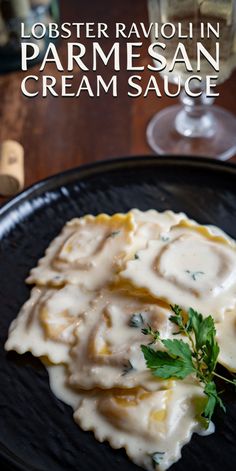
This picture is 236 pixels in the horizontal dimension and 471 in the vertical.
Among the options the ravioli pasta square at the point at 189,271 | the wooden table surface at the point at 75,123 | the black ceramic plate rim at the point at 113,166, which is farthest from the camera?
the wooden table surface at the point at 75,123

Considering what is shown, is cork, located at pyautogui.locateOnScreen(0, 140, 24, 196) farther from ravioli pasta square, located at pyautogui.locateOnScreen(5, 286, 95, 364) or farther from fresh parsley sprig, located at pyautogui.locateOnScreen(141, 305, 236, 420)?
fresh parsley sprig, located at pyautogui.locateOnScreen(141, 305, 236, 420)

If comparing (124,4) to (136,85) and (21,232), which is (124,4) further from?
(21,232)

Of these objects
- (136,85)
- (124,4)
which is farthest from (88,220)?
(124,4)

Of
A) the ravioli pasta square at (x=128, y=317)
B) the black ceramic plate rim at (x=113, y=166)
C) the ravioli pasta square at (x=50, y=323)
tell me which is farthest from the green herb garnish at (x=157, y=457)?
the black ceramic plate rim at (x=113, y=166)

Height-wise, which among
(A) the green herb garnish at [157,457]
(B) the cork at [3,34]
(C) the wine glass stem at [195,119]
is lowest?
(A) the green herb garnish at [157,457]

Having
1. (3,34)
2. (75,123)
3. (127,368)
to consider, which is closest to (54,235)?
(127,368)

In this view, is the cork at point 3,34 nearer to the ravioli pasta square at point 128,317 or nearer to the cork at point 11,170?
the cork at point 11,170
